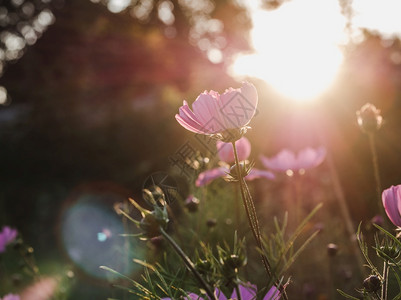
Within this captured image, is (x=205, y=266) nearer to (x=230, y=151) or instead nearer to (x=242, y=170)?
(x=242, y=170)

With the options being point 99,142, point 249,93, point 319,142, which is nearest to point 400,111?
point 319,142

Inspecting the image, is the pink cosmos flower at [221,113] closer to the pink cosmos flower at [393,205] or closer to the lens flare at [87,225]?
the pink cosmos flower at [393,205]

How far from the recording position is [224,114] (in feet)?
2.19

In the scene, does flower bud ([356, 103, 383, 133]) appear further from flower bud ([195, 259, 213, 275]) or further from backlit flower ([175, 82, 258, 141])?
flower bud ([195, 259, 213, 275])

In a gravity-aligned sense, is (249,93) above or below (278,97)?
above

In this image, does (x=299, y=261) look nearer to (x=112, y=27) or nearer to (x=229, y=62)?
(x=112, y=27)

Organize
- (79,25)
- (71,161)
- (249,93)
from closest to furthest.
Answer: (249,93)
(71,161)
(79,25)

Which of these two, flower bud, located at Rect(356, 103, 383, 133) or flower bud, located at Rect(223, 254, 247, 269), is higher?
flower bud, located at Rect(356, 103, 383, 133)

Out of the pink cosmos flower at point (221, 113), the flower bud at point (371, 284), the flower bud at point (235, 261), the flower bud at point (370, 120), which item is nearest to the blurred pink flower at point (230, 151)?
the flower bud at point (370, 120)

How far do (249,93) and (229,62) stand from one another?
15.3m

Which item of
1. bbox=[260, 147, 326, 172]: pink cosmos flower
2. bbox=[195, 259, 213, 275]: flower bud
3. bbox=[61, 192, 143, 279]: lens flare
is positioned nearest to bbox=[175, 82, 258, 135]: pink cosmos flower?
bbox=[195, 259, 213, 275]: flower bud

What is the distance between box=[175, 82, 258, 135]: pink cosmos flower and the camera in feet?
2.16

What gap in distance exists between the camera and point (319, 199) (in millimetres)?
2779

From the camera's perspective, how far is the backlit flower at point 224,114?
2.16 ft
